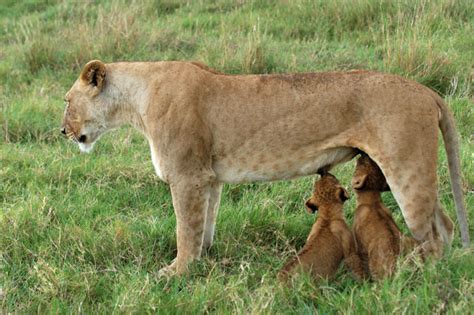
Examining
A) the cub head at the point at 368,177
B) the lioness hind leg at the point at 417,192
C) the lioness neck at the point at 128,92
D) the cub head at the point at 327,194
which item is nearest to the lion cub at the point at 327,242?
the cub head at the point at 327,194

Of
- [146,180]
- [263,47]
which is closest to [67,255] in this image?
[146,180]

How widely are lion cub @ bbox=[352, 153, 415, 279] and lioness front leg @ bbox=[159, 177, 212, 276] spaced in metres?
0.87

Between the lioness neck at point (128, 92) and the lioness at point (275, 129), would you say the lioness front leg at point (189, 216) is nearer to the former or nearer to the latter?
the lioness at point (275, 129)

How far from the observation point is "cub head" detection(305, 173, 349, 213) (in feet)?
13.5

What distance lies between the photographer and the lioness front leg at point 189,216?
4.11 meters

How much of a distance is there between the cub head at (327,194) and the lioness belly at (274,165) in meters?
0.09

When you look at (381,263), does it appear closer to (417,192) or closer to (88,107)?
(417,192)

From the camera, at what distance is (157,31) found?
914 cm

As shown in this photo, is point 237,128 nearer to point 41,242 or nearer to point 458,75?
point 41,242

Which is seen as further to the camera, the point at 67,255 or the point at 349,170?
the point at 349,170

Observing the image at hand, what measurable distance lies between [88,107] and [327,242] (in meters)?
1.72

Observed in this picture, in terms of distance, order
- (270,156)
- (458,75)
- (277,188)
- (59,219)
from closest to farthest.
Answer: (270,156) → (59,219) → (277,188) → (458,75)

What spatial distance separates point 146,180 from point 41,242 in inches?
45.4

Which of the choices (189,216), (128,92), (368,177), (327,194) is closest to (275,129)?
(327,194)
